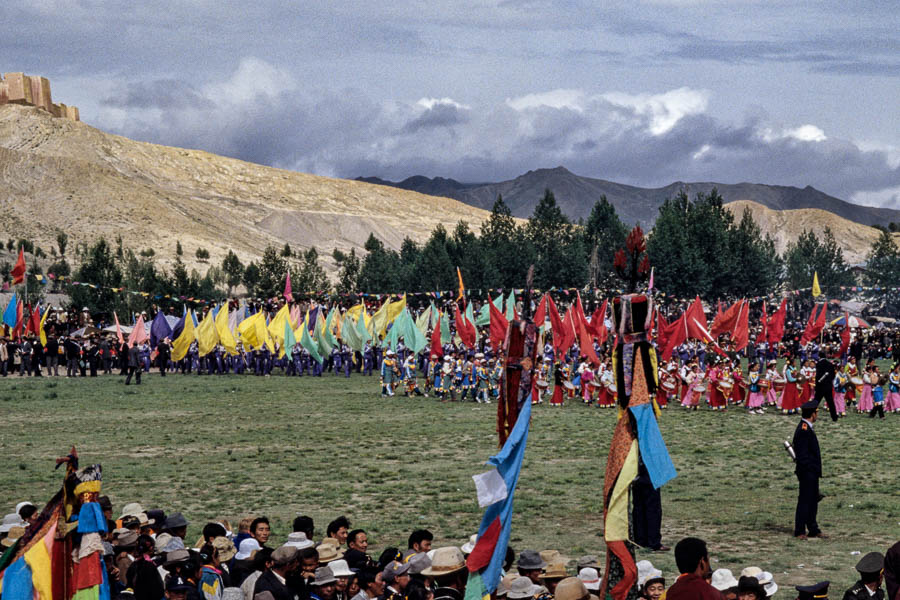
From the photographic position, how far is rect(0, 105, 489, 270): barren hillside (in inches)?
5148

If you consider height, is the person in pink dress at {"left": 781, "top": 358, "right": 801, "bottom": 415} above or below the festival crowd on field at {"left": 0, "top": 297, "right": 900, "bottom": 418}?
below

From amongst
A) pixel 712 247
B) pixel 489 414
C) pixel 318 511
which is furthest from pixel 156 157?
pixel 318 511

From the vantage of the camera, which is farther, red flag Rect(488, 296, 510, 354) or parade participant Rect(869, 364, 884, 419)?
red flag Rect(488, 296, 510, 354)

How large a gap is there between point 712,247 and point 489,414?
171 feet

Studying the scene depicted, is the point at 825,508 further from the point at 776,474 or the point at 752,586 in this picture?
the point at 752,586

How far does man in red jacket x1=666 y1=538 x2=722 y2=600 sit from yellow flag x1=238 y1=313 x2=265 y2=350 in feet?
125

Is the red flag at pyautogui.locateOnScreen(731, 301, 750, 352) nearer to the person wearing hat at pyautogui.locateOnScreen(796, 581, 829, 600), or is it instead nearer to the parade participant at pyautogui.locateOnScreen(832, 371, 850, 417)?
the parade participant at pyautogui.locateOnScreen(832, 371, 850, 417)

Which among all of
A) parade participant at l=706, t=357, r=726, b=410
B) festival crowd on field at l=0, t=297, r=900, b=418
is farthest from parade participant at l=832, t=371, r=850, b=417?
parade participant at l=706, t=357, r=726, b=410

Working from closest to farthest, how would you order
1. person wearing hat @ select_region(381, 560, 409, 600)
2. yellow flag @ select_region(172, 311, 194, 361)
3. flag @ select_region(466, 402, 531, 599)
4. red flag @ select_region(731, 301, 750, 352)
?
flag @ select_region(466, 402, 531, 599)
person wearing hat @ select_region(381, 560, 409, 600)
red flag @ select_region(731, 301, 750, 352)
yellow flag @ select_region(172, 311, 194, 361)

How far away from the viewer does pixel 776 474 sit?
62.4 feet

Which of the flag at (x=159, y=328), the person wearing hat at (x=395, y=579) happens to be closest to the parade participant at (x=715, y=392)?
the person wearing hat at (x=395, y=579)

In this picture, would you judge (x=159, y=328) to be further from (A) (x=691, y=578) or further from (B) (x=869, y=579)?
(A) (x=691, y=578)

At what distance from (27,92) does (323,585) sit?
638ft

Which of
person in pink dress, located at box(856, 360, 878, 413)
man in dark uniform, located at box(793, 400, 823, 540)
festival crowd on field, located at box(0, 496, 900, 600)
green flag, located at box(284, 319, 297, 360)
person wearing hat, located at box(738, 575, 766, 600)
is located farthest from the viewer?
green flag, located at box(284, 319, 297, 360)
